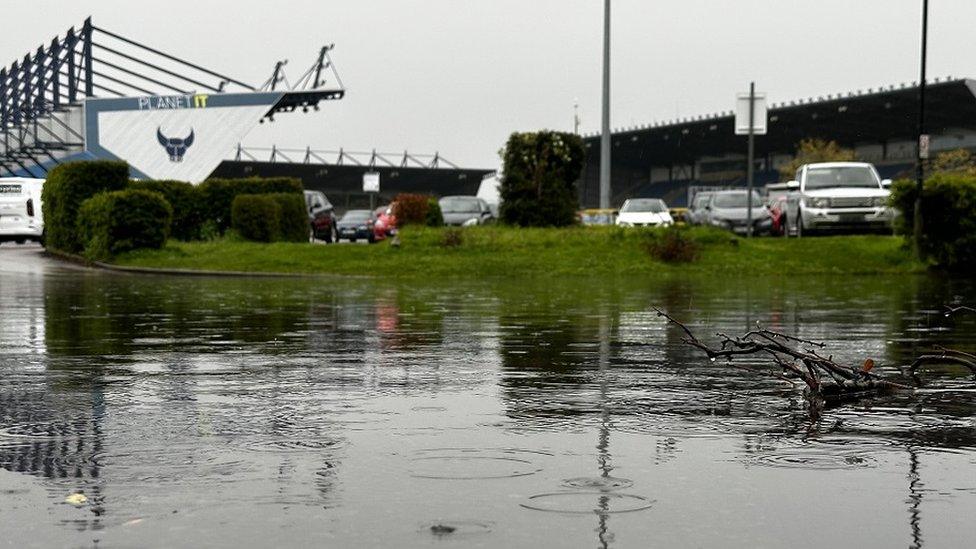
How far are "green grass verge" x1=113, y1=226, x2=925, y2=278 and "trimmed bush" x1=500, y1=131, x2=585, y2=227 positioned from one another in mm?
1072

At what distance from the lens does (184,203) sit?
42344 millimetres

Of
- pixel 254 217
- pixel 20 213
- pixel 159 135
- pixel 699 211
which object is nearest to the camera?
pixel 254 217

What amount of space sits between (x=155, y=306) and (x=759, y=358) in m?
10.8

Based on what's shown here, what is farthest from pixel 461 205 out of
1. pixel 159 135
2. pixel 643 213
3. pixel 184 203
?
pixel 159 135

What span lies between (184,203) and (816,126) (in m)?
61.0

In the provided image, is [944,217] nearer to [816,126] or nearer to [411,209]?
[411,209]

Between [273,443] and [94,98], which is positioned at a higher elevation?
[94,98]

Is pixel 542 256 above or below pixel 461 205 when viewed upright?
below

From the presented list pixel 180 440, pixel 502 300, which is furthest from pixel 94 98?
pixel 180 440

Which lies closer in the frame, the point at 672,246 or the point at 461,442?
the point at 461,442

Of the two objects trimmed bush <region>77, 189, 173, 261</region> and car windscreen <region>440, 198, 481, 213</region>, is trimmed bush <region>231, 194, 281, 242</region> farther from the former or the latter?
car windscreen <region>440, 198, 481, 213</region>

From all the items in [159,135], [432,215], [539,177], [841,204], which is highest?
[159,135]

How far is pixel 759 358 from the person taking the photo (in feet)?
42.3

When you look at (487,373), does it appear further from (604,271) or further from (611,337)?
(604,271)
